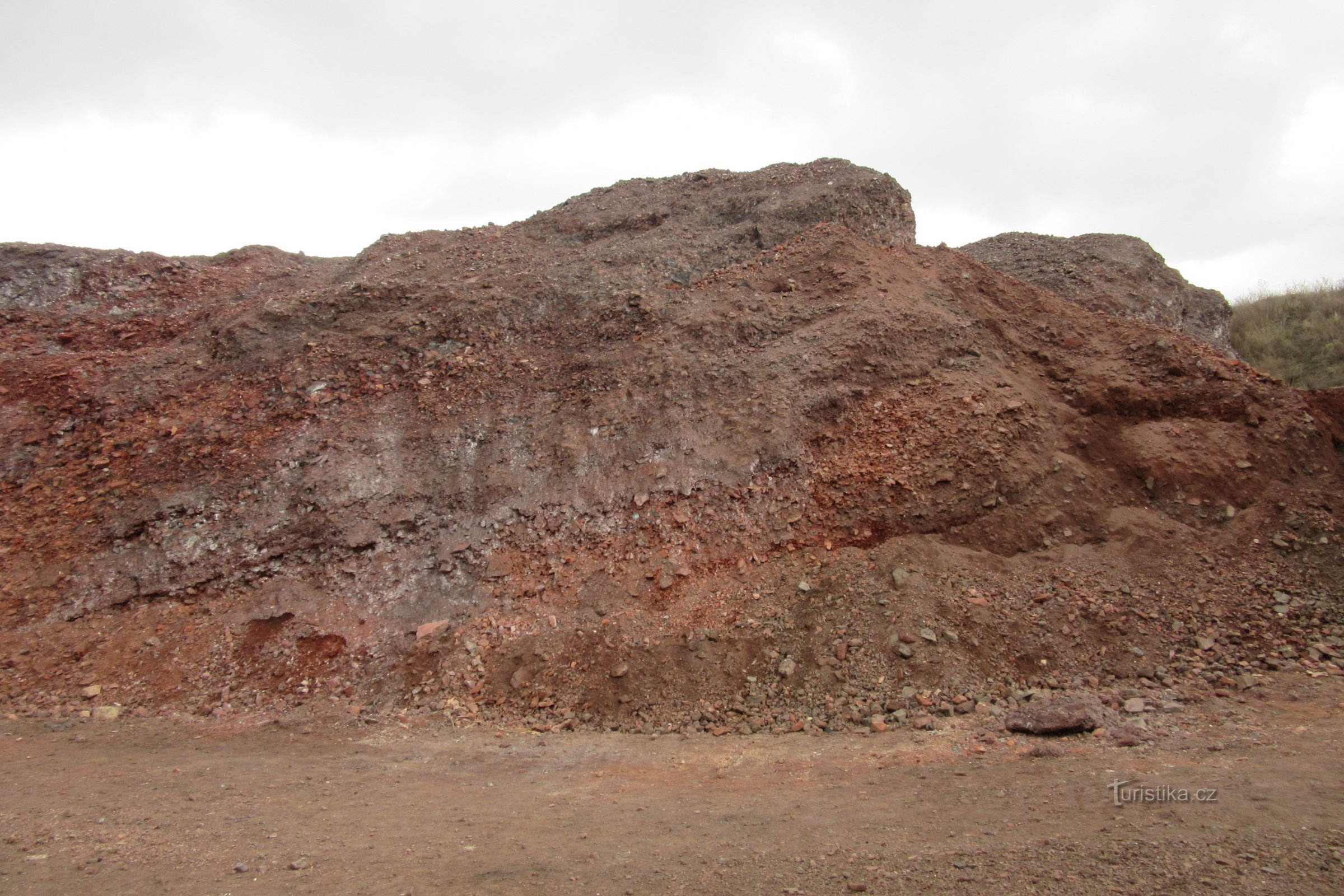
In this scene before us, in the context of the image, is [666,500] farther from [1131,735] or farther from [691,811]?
[1131,735]

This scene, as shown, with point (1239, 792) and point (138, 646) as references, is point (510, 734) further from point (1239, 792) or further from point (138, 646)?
point (1239, 792)

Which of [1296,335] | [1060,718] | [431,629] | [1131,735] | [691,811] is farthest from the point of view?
[1296,335]

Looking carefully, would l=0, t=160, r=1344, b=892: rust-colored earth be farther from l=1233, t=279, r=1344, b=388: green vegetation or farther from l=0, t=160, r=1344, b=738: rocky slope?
l=1233, t=279, r=1344, b=388: green vegetation

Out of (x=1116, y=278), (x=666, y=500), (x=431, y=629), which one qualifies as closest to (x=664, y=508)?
(x=666, y=500)

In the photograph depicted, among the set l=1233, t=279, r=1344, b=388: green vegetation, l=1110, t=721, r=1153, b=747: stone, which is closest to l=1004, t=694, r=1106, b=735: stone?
l=1110, t=721, r=1153, b=747: stone

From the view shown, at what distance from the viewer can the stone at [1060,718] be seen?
5266 millimetres

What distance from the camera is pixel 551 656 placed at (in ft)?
22.9

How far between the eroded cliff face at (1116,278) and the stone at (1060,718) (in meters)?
6.78

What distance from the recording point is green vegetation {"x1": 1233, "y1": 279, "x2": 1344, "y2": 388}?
13.2 m

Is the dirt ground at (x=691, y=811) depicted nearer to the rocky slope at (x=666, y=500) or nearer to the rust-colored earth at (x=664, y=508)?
the rust-colored earth at (x=664, y=508)

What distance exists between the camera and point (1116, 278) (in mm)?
11250

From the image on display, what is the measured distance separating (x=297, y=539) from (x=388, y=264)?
4.79 metres

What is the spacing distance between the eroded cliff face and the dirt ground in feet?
21.4

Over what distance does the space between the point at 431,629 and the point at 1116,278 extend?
1037 centimetres
